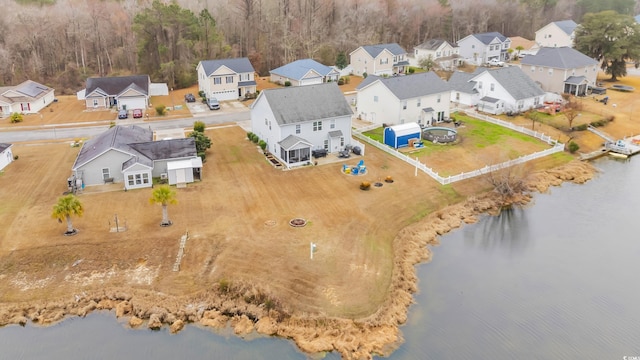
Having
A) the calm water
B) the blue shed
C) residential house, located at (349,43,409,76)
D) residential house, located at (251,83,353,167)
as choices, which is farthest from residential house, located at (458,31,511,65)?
the calm water

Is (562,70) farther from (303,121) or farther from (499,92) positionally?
(303,121)

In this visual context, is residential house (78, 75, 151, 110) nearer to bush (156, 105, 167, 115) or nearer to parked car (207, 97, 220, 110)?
bush (156, 105, 167, 115)

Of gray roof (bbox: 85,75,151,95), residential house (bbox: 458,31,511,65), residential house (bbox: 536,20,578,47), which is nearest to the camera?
gray roof (bbox: 85,75,151,95)

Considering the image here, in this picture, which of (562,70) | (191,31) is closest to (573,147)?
(562,70)

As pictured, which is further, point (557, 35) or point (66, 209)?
point (557, 35)

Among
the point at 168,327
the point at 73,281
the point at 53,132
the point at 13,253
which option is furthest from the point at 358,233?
the point at 53,132
